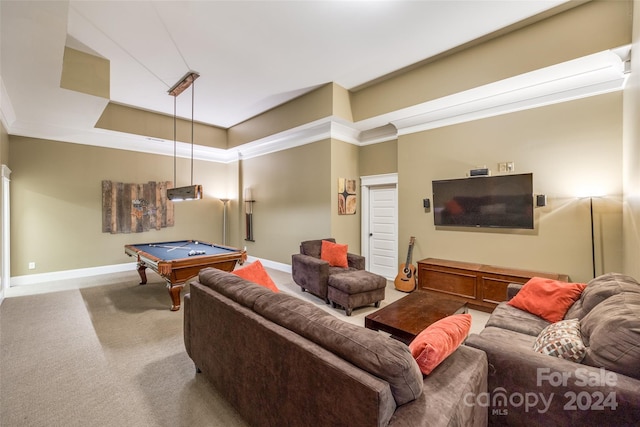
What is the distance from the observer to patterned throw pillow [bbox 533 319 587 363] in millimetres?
1500

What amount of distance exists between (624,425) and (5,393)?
393cm

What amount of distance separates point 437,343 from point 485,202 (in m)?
3.52

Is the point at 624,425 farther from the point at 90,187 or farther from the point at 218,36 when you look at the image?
the point at 90,187

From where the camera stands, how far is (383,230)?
559 cm

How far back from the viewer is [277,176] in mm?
6344

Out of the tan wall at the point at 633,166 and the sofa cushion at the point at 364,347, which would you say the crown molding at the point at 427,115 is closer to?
the tan wall at the point at 633,166

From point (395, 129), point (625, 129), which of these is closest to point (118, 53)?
point (395, 129)

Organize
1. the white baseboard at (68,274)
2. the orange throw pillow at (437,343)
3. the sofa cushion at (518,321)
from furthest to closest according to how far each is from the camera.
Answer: the white baseboard at (68,274) → the sofa cushion at (518,321) → the orange throw pillow at (437,343)

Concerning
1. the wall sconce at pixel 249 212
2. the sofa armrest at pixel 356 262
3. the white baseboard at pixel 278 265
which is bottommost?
the white baseboard at pixel 278 265

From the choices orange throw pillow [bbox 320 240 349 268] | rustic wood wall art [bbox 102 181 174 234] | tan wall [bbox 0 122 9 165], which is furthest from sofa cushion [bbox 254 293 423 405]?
rustic wood wall art [bbox 102 181 174 234]

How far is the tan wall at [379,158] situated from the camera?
5.34m

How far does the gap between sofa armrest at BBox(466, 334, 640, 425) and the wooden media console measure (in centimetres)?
237

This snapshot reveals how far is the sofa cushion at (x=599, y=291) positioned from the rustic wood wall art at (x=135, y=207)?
7316mm

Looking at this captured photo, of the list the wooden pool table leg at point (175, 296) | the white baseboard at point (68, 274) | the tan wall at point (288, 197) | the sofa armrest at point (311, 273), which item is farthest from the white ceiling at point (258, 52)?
the wooden pool table leg at point (175, 296)
